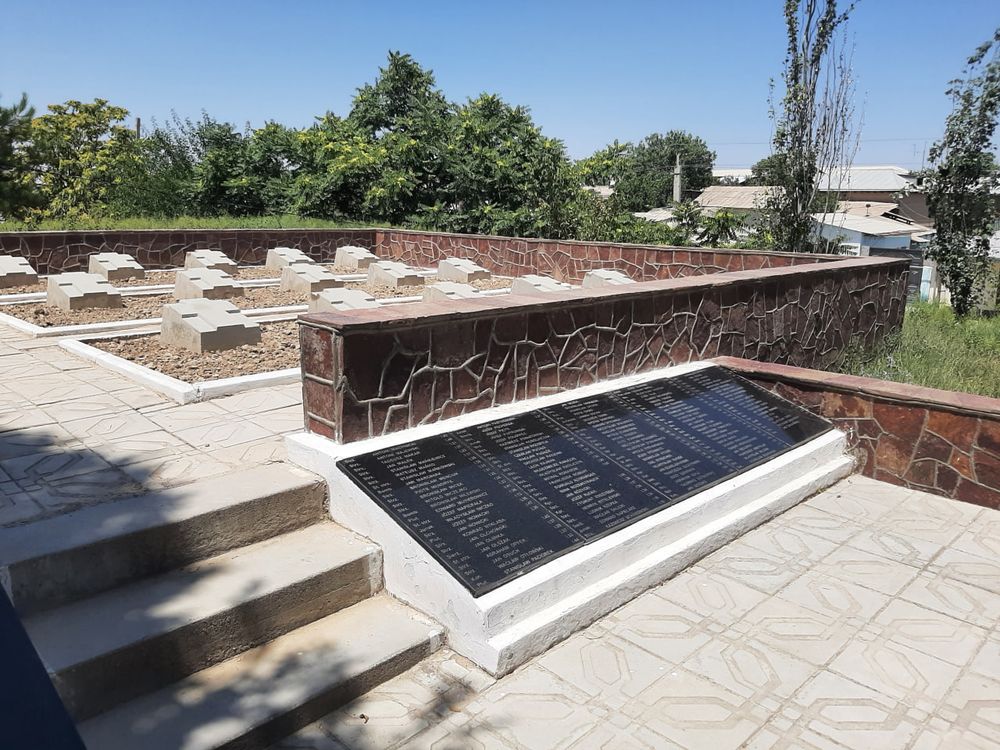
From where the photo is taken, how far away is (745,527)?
14.3 ft

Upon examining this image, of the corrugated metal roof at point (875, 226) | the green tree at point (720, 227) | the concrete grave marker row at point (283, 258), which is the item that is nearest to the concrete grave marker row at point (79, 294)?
the concrete grave marker row at point (283, 258)

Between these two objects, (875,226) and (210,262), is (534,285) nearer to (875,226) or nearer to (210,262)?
(210,262)

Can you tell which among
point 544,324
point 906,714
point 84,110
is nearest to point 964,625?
point 906,714

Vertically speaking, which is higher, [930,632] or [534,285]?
[534,285]

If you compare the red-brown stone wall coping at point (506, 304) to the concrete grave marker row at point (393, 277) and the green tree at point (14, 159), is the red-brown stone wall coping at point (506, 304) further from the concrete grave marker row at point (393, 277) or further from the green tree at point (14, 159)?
the green tree at point (14, 159)

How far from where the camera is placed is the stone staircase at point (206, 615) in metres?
2.61

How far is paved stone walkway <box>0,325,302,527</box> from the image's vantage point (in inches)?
141

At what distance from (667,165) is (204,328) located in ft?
231

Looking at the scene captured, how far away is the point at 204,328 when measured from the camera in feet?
22.2

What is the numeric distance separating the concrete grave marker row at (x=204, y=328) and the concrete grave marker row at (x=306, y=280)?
11.7 ft

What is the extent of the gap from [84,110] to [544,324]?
92.8 ft

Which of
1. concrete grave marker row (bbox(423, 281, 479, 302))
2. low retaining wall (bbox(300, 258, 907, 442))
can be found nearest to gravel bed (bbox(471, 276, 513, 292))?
concrete grave marker row (bbox(423, 281, 479, 302))

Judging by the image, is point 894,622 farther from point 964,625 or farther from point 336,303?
point 336,303

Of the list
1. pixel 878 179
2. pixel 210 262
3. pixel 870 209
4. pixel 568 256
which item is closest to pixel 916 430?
pixel 568 256
